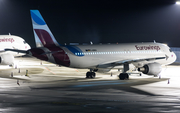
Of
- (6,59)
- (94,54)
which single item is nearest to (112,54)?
(94,54)

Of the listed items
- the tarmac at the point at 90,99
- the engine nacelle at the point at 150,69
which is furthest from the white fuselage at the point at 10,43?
the engine nacelle at the point at 150,69

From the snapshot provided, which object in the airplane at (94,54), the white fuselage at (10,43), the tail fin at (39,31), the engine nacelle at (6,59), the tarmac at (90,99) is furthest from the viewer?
the white fuselage at (10,43)

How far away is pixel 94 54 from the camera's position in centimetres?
3644

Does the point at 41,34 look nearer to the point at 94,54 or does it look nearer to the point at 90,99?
the point at 94,54

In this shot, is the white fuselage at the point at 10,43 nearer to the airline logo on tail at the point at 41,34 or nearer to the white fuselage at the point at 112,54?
the airline logo on tail at the point at 41,34

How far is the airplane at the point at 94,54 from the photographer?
34556mm

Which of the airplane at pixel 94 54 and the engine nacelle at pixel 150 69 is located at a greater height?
the airplane at pixel 94 54

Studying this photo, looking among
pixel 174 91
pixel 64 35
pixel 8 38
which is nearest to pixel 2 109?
pixel 174 91

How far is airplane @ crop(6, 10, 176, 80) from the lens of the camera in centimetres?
3456

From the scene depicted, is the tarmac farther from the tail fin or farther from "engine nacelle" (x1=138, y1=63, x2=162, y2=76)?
the tail fin

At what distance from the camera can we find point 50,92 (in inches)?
1010

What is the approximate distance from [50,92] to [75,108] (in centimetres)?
724

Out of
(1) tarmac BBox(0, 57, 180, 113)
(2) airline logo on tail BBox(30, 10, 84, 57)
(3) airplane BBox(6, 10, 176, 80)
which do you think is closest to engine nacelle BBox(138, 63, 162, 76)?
(3) airplane BBox(6, 10, 176, 80)

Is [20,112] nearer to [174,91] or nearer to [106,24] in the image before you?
[174,91]
